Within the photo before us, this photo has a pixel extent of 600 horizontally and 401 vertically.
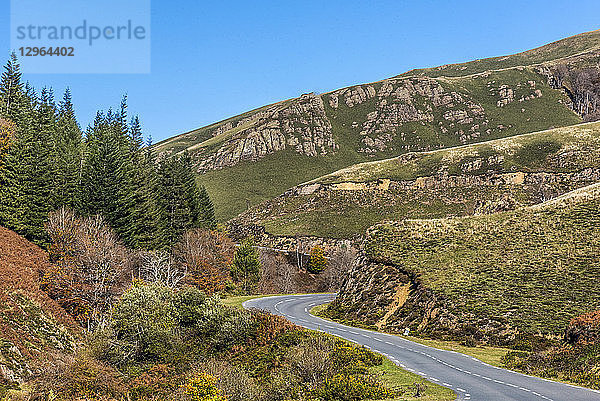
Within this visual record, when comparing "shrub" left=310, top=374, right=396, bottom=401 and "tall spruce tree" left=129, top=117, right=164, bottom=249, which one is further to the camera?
"tall spruce tree" left=129, top=117, right=164, bottom=249

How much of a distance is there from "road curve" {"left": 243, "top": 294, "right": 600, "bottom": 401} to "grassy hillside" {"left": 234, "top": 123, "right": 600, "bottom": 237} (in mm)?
71192

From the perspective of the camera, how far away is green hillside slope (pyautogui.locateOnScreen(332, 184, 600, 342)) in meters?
32.0

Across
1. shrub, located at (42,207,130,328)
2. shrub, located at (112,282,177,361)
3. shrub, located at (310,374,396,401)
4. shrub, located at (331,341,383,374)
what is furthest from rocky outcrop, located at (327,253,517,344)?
shrub, located at (42,207,130,328)

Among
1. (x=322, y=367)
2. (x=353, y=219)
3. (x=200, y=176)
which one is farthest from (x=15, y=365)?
(x=200, y=176)

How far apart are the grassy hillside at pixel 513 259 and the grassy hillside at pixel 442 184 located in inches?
1884

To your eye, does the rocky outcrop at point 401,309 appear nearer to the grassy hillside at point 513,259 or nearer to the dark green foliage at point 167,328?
the grassy hillside at point 513,259

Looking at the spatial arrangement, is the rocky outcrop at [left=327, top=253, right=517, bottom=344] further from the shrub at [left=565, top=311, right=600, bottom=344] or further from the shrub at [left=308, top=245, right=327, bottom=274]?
the shrub at [left=308, top=245, right=327, bottom=274]

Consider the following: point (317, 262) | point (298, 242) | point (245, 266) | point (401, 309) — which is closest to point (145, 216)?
point (245, 266)

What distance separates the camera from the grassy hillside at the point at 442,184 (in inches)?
4065

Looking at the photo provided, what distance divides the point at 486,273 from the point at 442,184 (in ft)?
266

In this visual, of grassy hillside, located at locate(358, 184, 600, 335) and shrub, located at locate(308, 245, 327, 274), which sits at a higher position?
grassy hillside, located at locate(358, 184, 600, 335)

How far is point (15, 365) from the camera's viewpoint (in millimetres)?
26078

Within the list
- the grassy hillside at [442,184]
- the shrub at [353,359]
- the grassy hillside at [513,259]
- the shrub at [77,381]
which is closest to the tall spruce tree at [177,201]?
the grassy hillside at [513,259]

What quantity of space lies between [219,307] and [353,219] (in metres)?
81.4
